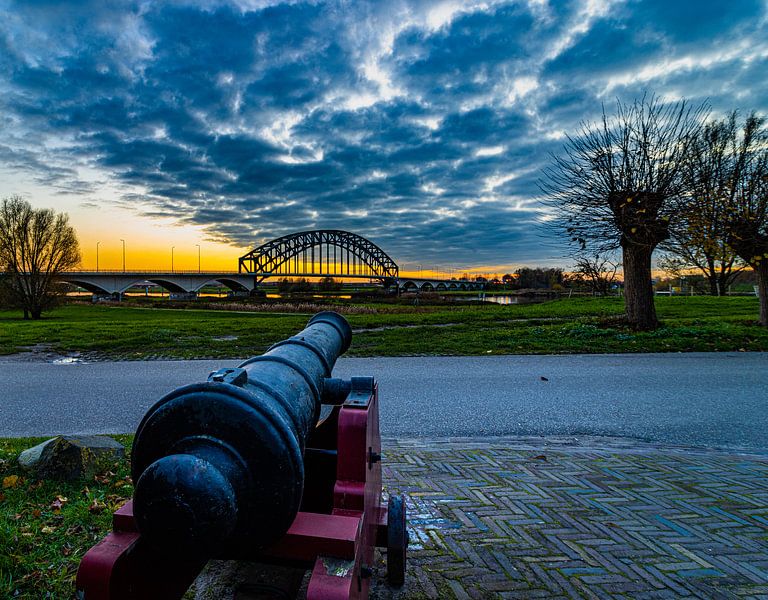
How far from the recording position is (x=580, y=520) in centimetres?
350

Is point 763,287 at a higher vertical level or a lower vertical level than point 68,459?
higher

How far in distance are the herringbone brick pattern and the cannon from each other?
105 centimetres

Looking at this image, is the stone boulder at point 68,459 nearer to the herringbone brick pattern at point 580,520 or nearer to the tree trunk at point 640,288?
the herringbone brick pattern at point 580,520

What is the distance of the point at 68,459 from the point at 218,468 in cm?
335

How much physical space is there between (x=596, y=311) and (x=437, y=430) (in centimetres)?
1928

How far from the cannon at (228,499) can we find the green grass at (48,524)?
1.26m

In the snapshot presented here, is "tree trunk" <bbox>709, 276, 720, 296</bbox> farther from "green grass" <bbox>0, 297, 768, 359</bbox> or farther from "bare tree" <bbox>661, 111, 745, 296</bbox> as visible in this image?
"green grass" <bbox>0, 297, 768, 359</bbox>

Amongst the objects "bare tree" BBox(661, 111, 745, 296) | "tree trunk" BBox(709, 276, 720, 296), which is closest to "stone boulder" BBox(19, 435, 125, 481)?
"bare tree" BBox(661, 111, 745, 296)

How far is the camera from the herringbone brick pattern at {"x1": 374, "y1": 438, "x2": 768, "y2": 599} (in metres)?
2.78

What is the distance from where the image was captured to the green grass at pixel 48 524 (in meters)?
2.78

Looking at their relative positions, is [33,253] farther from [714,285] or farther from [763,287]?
[714,285]

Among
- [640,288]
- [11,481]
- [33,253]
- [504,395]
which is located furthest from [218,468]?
[33,253]

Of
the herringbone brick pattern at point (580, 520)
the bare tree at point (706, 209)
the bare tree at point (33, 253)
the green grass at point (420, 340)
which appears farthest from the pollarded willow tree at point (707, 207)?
the bare tree at point (33, 253)

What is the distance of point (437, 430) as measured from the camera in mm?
5797
